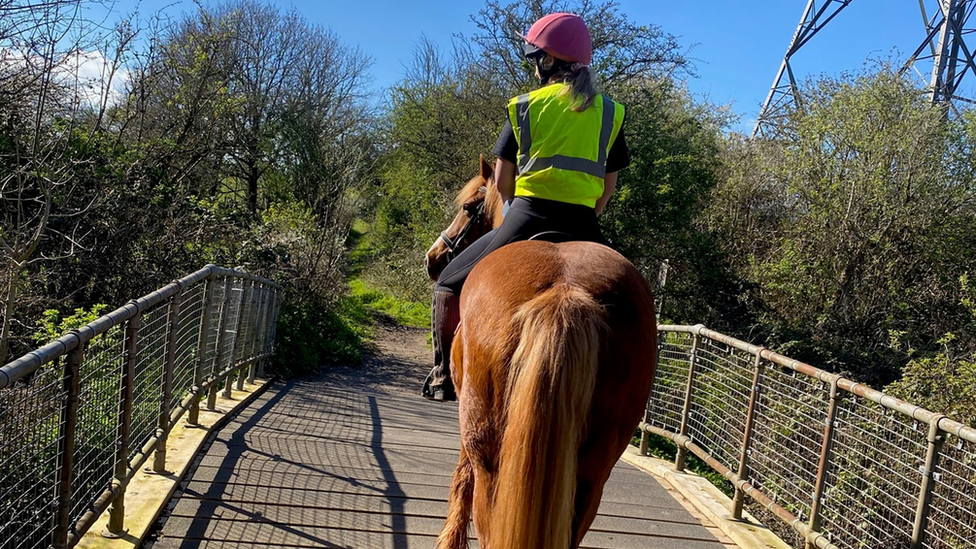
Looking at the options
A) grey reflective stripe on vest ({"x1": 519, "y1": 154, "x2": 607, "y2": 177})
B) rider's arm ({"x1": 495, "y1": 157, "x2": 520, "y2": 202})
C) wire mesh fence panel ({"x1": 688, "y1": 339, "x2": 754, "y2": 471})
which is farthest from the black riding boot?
wire mesh fence panel ({"x1": 688, "y1": 339, "x2": 754, "y2": 471})

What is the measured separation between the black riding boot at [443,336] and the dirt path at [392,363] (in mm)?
7821

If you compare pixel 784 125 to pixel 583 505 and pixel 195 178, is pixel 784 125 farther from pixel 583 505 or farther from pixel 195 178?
pixel 583 505

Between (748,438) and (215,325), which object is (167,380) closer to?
(215,325)

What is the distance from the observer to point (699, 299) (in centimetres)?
1470

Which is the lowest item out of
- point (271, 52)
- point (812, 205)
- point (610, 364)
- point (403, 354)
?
point (403, 354)

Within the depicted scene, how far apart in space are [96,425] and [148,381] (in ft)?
2.24

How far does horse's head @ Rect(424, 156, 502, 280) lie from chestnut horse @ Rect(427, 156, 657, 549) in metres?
1.36

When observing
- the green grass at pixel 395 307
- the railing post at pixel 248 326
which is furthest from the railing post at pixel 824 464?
the green grass at pixel 395 307

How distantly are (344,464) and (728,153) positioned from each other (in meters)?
15.6

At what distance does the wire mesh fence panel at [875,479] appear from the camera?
11.8ft

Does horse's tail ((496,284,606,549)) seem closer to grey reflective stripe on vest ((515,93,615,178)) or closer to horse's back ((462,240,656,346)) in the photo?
horse's back ((462,240,656,346))

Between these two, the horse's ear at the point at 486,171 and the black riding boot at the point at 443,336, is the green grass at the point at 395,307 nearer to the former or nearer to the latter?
the horse's ear at the point at 486,171

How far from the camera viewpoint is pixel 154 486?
3508mm

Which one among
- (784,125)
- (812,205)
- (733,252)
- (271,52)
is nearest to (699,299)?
(733,252)
